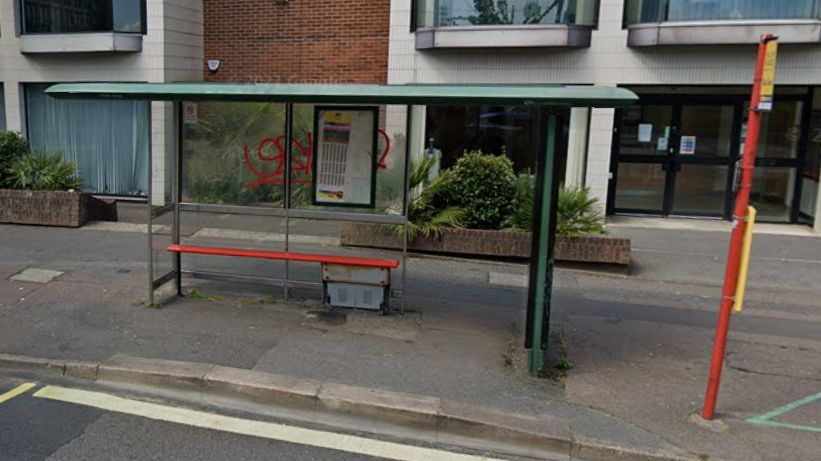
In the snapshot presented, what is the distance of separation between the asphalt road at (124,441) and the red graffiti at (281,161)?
307cm

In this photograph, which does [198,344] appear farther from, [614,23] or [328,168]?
[614,23]

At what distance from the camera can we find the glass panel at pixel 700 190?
39.4ft

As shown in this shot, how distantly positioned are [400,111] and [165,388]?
13.9 ft

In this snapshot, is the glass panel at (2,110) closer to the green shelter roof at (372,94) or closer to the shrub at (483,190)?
the green shelter roof at (372,94)

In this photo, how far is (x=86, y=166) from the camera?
13008 mm

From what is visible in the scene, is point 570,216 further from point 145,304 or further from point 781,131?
point 781,131

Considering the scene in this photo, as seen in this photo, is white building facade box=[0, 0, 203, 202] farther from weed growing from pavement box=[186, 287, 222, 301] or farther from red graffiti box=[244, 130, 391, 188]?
red graffiti box=[244, 130, 391, 188]

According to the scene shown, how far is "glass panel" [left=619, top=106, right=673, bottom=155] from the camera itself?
11.9 meters

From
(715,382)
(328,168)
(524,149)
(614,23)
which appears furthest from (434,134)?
(715,382)

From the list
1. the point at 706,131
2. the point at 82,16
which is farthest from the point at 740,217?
the point at 82,16

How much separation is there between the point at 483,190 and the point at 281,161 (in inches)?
120

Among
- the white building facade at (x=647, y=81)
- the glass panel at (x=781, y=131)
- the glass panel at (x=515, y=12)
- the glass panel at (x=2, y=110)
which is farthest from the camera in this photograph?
the glass panel at (x=2, y=110)

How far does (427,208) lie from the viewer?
29.2ft

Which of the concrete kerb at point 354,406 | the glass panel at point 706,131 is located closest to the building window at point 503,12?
the glass panel at point 706,131
